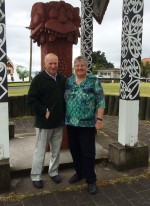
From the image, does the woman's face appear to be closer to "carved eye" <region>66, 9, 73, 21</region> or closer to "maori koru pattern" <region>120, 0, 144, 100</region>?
"maori koru pattern" <region>120, 0, 144, 100</region>

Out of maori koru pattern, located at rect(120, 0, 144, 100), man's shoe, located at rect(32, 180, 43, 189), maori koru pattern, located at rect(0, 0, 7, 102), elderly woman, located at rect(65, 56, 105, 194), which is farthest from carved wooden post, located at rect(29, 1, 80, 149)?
man's shoe, located at rect(32, 180, 43, 189)

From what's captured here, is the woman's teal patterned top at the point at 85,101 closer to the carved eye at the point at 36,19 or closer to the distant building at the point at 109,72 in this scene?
the carved eye at the point at 36,19

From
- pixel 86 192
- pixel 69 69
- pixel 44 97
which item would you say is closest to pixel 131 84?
pixel 69 69

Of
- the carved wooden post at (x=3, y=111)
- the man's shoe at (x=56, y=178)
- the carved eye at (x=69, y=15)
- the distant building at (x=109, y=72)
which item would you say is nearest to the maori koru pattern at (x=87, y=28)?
the carved eye at (x=69, y=15)

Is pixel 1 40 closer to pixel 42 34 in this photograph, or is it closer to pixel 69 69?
pixel 42 34

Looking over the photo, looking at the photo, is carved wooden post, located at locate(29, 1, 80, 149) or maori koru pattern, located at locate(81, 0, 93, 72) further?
maori koru pattern, located at locate(81, 0, 93, 72)

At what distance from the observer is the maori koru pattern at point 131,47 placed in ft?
14.2

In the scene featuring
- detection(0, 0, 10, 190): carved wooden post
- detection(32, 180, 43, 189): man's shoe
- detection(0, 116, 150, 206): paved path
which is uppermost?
detection(0, 0, 10, 190): carved wooden post

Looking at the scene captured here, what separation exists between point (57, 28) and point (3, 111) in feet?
5.62

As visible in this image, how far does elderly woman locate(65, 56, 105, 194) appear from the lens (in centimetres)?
362

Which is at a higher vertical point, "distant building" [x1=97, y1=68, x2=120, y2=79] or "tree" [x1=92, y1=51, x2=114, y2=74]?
"tree" [x1=92, y1=51, x2=114, y2=74]

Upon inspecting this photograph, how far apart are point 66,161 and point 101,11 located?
371 centimetres

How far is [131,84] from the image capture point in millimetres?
4445

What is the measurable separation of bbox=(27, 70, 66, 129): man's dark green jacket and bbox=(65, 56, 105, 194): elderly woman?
0.13 meters
